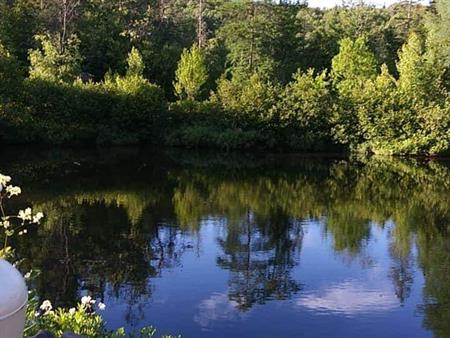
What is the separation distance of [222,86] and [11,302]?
31.7m

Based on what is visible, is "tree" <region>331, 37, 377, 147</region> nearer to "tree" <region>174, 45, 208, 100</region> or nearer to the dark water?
the dark water

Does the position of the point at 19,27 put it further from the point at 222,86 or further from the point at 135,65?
the point at 222,86

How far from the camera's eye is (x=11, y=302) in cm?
188

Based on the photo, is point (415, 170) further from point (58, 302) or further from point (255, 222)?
point (58, 302)

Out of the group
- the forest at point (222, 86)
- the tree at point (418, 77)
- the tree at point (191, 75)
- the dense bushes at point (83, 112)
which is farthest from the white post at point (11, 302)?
the tree at point (418, 77)

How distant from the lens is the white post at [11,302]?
185cm

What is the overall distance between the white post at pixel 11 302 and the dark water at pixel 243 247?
25.0 ft

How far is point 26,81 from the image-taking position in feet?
101

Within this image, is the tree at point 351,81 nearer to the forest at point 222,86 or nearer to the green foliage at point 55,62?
the forest at point 222,86

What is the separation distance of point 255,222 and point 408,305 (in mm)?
6474

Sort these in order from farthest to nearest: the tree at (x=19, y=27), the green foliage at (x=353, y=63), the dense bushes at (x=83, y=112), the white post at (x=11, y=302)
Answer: the green foliage at (x=353, y=63) < the tree at (x=19, y=27) < the dense bushes at (x=83, y=112) < the white post at (x=11, y=302)

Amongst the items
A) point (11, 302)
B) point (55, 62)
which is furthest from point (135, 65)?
point (11, 302)

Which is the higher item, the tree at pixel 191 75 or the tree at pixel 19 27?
the tree at pixel 19 27

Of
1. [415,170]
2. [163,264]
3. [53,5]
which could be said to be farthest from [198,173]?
[53,5]
